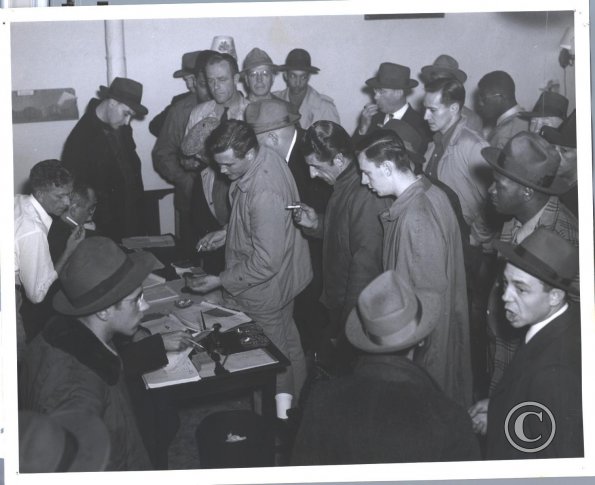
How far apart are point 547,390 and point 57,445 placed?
2.17 metres

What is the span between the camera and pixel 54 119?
3062mm

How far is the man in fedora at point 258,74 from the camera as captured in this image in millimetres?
3176

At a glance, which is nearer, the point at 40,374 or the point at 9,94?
the point at 40,374

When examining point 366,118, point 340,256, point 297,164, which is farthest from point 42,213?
point 366,118

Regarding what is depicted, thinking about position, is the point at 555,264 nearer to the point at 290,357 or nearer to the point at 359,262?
the point at 359,262

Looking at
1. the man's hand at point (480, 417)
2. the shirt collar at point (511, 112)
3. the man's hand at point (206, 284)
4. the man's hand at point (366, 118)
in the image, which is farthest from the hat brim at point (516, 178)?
the man's hand at point (206, 284)

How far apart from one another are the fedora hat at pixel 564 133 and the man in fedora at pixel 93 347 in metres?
1.90

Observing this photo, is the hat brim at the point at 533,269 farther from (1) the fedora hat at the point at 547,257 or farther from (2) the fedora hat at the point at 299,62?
(2) the fedora hat at the point at 299,62

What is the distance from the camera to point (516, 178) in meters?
3.09

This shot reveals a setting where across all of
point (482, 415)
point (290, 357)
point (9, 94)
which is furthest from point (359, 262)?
point (9, 94)

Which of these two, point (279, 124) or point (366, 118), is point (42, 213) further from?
point (366, 118)

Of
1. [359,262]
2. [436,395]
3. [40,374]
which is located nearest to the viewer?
[436,395]

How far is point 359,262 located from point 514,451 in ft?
3.66

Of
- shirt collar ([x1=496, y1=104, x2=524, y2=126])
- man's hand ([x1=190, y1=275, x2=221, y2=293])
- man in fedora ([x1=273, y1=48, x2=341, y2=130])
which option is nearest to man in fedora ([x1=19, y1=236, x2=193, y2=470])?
man's hand ([x1=190, y1=275, x2=221, y2=293])
